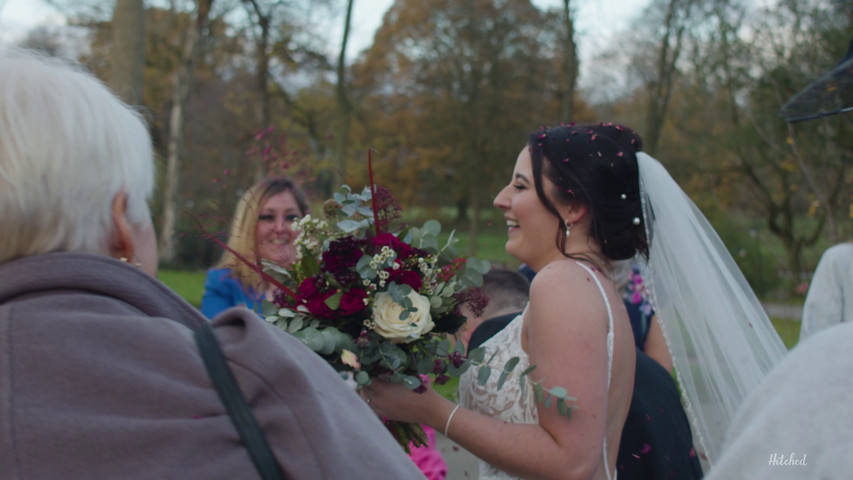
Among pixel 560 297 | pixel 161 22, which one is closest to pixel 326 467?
pixel 560 297

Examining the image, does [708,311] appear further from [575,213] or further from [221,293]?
[221,293]

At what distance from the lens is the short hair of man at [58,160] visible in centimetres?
115

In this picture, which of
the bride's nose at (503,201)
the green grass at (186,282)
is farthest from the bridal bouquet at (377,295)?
the green grass at (186,282)

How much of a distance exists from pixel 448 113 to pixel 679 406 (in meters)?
20.8

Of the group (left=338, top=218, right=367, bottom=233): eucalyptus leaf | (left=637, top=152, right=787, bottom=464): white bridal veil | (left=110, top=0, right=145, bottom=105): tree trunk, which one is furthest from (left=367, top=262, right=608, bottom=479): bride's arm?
(left=110, top=0, right=145, bottom=105): tree trunk

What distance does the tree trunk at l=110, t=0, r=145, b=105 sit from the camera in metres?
7.60

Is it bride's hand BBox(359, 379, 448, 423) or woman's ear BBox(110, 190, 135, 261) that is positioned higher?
woman's ear BBox(110, 190, 135, 261)

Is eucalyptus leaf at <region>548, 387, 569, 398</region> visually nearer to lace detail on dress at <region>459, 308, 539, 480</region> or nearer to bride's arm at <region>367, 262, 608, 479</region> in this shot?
bride's arm at <region>367, 262, 608, 479</region>

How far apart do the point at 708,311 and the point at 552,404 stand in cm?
95

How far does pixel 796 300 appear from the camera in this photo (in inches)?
669

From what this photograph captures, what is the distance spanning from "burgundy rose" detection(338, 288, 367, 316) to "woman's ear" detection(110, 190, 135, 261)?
2.53 ft

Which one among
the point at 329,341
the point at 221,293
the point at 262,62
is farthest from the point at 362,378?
the point at 262,62

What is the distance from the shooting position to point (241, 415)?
43.2 inches

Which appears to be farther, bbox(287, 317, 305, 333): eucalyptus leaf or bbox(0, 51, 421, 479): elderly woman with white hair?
bbox(287, 317, 305, 333): eucalyptus leaf
